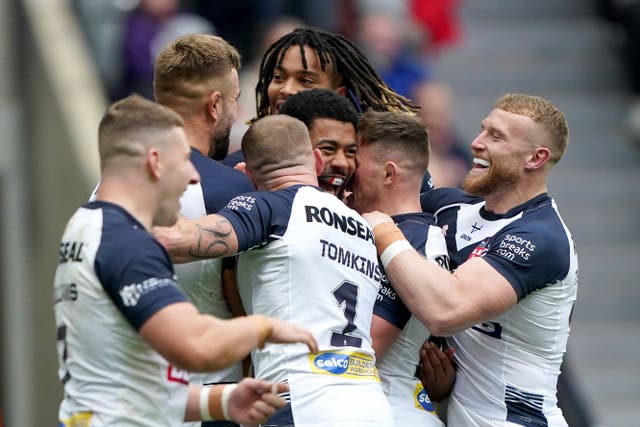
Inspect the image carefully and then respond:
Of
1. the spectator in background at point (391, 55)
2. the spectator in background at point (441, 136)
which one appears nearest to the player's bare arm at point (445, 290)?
the spectator in background at point (441, 136)

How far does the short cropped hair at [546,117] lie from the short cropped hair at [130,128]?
6.76 ft

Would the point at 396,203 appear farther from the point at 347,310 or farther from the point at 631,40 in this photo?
the point at 631,40

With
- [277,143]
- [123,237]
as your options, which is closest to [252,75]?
[277,143]

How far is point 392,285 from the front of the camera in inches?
249

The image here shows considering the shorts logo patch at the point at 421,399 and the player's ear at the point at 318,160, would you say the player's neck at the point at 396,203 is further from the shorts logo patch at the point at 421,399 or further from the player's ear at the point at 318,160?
the shorts logo patch at the point at 421,399

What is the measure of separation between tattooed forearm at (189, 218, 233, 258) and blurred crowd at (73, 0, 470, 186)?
5.73 meters

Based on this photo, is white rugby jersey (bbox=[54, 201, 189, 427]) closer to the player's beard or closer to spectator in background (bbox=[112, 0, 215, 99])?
the player's beard

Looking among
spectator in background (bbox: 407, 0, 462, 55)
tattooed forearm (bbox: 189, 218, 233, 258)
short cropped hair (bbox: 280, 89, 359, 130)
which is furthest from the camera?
spectator in background (bbox: 407, 0, 462, 55)

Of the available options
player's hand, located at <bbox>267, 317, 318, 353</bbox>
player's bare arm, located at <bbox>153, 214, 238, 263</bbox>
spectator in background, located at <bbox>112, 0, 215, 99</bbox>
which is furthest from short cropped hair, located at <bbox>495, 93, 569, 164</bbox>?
spectator in background, located at <bbox>112, 0, 215, 99</bbox>

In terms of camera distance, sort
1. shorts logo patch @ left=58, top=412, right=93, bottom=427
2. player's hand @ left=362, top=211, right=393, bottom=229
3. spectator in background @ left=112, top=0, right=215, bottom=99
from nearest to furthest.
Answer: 1. shorts logo patch @ left=58, top=412, right=93, bottom=427
2. player's hand @ left=362, top=211, right=393, bottom=229
3. spectator in background @ left=112, top=0, right=215, bottom=99

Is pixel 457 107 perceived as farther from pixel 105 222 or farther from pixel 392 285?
pixel 105 222

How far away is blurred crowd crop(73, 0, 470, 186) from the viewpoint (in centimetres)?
1205

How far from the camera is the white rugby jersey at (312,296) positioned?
19.1ft

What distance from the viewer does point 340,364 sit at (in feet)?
19.4
